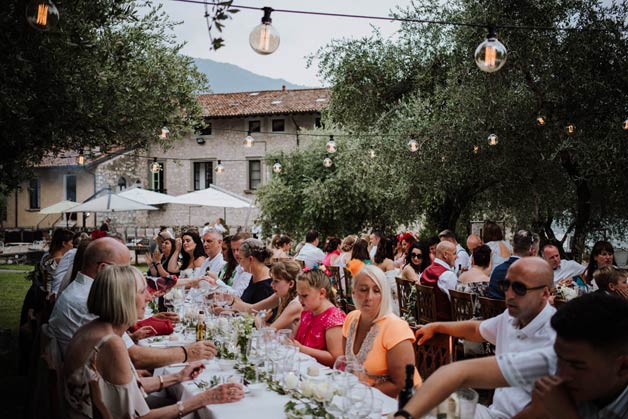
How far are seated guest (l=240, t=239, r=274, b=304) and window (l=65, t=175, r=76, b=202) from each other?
93.3 ft

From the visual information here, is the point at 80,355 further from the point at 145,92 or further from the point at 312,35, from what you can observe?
the point at 312,35

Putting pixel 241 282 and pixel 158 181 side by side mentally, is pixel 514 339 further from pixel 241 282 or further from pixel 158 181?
pixel 158 181

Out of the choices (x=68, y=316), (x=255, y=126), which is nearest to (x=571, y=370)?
(x=68, y=316)

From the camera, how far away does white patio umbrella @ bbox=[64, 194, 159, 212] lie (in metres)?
18.5

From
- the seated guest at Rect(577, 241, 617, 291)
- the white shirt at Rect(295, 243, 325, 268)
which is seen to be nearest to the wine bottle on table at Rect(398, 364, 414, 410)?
the seated guest at Rect(577, 241, 617, 291)

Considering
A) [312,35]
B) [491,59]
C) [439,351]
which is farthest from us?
[312,35]

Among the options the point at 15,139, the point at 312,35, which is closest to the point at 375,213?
the point at 312,35

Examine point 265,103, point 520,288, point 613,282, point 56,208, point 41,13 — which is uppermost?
point 265,103

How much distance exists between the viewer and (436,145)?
12141 millimetres

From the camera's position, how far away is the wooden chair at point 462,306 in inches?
224

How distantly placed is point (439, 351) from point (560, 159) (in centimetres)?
956

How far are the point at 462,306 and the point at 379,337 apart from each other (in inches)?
109

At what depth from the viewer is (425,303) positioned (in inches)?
263

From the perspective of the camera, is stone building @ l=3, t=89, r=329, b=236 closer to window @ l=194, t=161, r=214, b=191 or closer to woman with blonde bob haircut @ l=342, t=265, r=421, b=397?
window @ l=194, t=161, r=214, b=191
